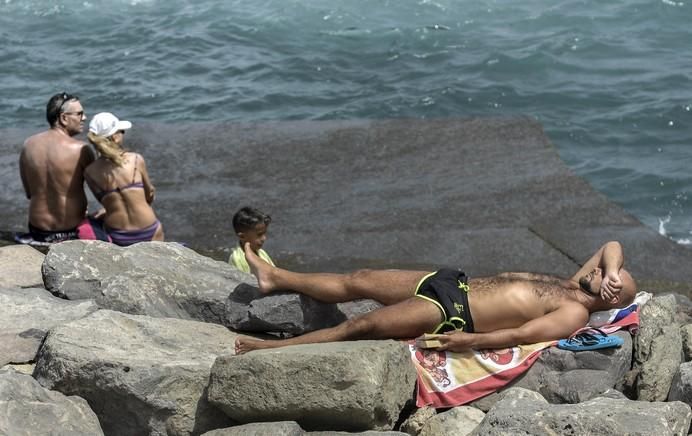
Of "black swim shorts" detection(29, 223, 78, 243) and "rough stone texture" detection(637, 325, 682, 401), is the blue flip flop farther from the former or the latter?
"black swim shorts" detection(29, 223, 78, 243)

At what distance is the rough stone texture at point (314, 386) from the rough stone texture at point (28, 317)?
1296 mm

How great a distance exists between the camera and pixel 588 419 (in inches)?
183

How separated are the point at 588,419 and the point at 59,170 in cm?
523

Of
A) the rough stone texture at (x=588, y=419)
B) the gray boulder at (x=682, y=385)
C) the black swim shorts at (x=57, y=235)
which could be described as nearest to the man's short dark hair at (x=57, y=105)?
the black swim shorts at (x=57, y=235)

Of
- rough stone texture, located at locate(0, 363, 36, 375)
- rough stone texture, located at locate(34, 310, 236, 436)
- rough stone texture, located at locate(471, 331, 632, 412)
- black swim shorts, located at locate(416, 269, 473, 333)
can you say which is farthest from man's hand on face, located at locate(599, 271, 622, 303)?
rough stone texture, located at locate(0, 363, 36, 375)

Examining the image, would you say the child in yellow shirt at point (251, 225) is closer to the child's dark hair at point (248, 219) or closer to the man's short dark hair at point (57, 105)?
the child's dark hair at point (248, 219)

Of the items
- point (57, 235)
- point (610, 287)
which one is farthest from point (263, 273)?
point (57, 235)

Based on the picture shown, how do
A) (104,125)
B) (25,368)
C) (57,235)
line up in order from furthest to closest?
(57,235) → (104,125) → (25,368)

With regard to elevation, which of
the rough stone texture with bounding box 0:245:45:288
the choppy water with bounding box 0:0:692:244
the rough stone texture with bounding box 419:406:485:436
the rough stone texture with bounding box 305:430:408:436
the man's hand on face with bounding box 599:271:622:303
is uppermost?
the man's hand on face with bounding box 599:271:622:303

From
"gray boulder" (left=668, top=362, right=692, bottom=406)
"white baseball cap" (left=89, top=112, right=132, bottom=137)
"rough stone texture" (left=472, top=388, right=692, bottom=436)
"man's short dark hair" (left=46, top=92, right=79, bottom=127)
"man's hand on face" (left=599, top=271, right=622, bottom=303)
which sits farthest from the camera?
"man's short dark hair" (left=46, top=92, right=79, bottom=127)

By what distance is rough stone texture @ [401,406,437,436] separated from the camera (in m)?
5.45

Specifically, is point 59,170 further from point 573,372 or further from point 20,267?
point 573,372

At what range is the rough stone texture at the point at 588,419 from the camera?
4.62 meters

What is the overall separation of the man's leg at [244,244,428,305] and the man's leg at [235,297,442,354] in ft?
1.09
